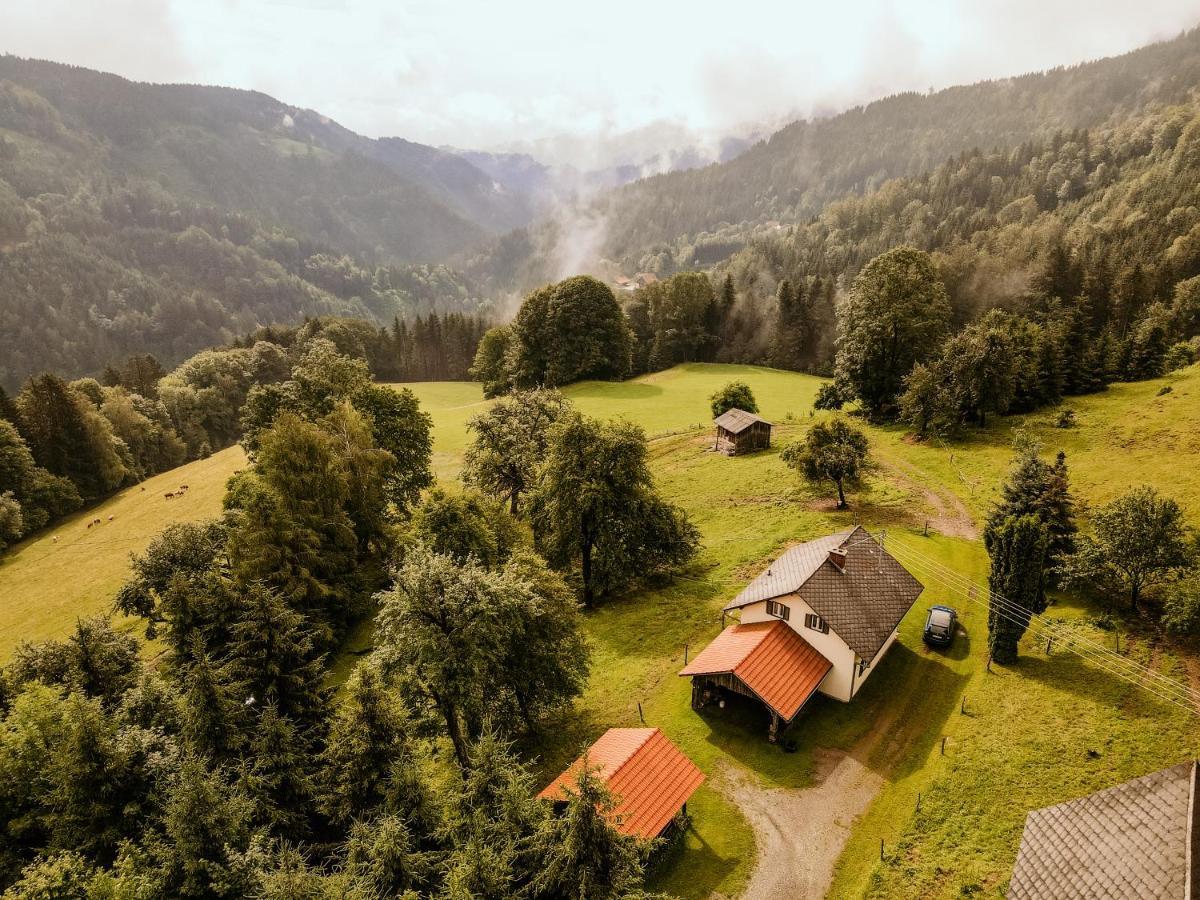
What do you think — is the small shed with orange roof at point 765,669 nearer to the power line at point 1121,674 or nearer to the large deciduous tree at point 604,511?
the power line at point 1121,674

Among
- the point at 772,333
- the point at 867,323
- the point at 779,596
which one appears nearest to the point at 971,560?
the point at 779,596

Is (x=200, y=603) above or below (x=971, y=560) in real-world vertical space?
above

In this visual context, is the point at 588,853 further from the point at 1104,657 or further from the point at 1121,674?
the point at 1104,657

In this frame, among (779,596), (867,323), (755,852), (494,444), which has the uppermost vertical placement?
(867,323)

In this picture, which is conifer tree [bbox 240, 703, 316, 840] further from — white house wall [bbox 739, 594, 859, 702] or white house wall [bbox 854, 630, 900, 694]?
white house wall [bbox 854, 630, 900, 694]

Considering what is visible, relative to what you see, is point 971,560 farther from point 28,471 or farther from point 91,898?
point 28,471

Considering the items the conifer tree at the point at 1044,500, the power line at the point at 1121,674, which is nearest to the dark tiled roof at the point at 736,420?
the conifer tree at the point at 1044,500
